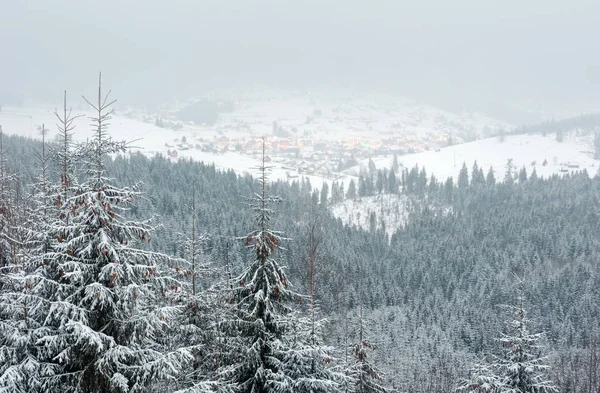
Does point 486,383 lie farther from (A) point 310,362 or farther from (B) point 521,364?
(A) point 310,362

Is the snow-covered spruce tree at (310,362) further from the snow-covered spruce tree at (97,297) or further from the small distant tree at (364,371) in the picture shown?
the small distant tree at (364,371)

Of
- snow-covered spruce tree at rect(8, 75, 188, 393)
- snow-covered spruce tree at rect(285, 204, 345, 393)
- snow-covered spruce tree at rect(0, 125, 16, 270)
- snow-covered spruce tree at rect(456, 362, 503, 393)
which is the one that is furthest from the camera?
snow-covered spruce tree at rect(456, 362, 503, 393)

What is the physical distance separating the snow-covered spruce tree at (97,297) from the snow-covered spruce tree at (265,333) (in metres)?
4.80

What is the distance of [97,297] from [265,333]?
7.76 m

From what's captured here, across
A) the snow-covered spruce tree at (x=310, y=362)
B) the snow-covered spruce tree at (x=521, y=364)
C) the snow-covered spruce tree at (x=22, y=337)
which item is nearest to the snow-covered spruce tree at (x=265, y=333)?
the snow-covered spruce tree at (x=310, y=362)

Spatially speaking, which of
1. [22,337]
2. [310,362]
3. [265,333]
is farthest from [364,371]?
[22,337]

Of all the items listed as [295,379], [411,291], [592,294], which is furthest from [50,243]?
[592,294]

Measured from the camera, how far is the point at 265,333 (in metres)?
18.1

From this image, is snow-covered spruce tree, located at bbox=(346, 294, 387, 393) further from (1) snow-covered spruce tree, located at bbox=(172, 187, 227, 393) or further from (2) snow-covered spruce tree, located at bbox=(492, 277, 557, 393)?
(1) snow-covered spruce tree, located at bbox=(172, 187, 227, 393)

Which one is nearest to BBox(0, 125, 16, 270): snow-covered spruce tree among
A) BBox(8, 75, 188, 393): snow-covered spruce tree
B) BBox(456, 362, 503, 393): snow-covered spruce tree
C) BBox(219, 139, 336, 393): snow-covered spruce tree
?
BBox(8, 75, 188, 393): snow-covered spruce tree

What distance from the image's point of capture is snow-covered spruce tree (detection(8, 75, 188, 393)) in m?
12.4

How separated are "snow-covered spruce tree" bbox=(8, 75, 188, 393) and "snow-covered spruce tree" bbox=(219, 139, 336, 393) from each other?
4.80 meters

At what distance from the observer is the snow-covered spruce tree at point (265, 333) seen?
1781cm

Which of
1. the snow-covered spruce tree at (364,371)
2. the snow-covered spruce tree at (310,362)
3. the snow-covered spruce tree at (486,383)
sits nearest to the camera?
the snow-covered spruce tree at (310,362)
